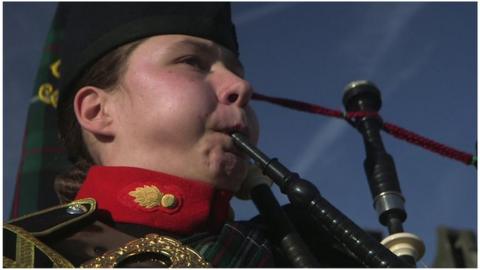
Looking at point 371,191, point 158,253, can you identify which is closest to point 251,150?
point 158,253

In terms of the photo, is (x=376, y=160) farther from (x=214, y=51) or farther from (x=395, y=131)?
(x=214, y=51)

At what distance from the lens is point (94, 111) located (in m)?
4.06

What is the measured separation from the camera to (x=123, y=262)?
3076 millimetres

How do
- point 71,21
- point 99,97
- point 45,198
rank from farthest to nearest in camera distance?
point 45,198
point 71,21
point 99,97

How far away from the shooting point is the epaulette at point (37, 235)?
2912 mm

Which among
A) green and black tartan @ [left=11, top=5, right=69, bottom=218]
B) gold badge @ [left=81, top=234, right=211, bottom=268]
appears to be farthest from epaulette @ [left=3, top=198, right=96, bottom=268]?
green and black tartan @ [left=11, top=5, right=69, bottom=218]

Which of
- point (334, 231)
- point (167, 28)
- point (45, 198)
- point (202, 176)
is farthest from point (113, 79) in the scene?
point (45, 198)

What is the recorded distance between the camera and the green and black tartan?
658 centimetres

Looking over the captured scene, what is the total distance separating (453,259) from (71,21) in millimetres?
22176

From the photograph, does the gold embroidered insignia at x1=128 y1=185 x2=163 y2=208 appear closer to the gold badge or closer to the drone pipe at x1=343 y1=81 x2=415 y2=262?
the gold badge

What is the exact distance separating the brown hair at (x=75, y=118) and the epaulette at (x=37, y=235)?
63 cm

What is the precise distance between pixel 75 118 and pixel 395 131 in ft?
6.83

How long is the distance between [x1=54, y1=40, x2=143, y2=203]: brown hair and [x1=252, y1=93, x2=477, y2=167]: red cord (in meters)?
1.41

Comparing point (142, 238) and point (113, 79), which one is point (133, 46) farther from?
point (142, 238)
